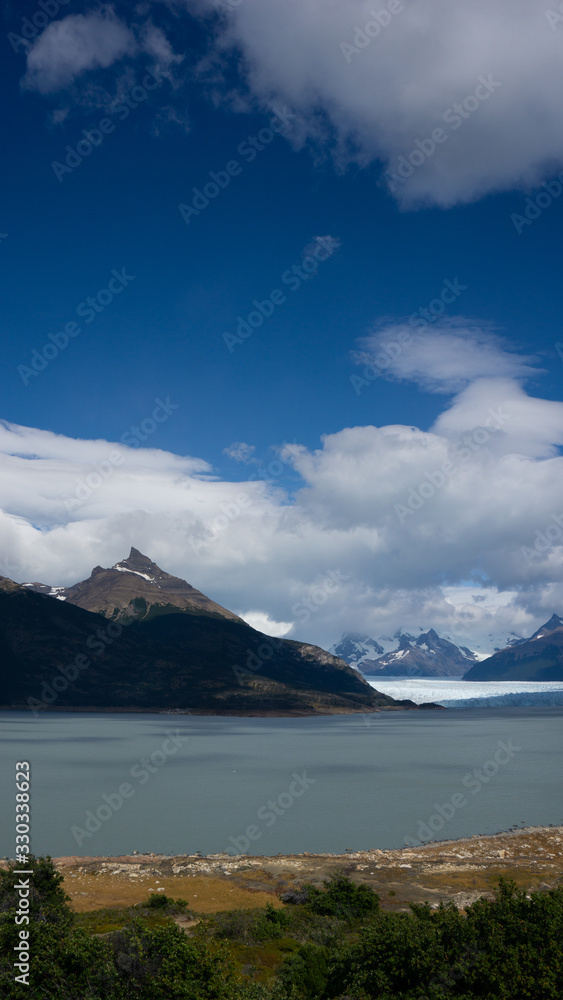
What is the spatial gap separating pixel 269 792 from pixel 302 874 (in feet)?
124

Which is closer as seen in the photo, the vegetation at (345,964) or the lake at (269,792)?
the vegetation at (345,964)

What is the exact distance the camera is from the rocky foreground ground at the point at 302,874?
29984 mm

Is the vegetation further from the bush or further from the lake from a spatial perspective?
the lake

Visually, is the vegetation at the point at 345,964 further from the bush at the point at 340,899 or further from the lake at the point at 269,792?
the lake at the point at 269,792

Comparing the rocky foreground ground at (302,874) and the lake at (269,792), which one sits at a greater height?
the rocky foreground ground at (302,874)

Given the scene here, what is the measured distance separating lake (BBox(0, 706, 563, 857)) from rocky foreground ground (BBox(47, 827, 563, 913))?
559cm

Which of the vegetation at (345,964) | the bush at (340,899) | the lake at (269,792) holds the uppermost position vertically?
the vegetation at (345,964)

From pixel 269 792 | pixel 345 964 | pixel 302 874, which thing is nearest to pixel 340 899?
pixel 302 874

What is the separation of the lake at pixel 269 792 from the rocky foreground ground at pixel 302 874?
5.59m

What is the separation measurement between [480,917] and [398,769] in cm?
8069

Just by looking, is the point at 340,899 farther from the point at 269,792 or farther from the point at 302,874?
the point at 269,792

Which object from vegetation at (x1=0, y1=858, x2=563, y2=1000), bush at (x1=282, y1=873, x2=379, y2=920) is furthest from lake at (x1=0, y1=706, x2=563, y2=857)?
vegetation at (x1=0, y1=858, x2=563, y2=1000)

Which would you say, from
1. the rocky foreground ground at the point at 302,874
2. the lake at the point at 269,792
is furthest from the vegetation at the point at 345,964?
the lake at the point at 269,792

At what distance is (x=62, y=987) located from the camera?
1460 centimetres
